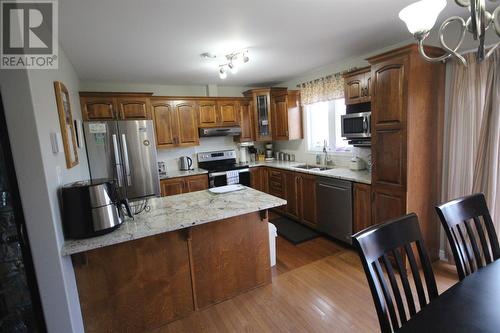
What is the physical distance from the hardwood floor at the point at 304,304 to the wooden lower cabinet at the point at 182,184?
1937 mm

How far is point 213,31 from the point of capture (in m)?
2.25

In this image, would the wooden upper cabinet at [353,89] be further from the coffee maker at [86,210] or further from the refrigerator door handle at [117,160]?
the refrigerator door handle at [117,160]

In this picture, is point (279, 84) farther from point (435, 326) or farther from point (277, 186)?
point (435, 326)

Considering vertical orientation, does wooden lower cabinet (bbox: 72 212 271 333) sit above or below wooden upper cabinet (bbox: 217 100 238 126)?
below

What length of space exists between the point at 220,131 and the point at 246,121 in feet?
1.93

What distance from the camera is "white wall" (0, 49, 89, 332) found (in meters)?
1.27

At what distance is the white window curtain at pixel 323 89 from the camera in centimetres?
353

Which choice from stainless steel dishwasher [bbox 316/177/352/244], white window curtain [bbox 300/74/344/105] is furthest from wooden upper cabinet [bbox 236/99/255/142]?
stainless steel dishwasher [bbox 316/177/352/244]

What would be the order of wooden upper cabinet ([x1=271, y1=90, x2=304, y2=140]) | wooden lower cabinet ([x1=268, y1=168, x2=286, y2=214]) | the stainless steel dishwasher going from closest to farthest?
1. the stainless steel dishwasher
2. wooden lower cabinet ([x1=268, y1=168, x2=286, y2=214])
3. wooden upper cabinet ([x1=271, y1=90, x2=304, y2=140])

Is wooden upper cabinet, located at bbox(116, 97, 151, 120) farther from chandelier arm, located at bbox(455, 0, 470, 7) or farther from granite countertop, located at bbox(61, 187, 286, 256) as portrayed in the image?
chandelier arm, located at bbox(455, 0, 470, 7)

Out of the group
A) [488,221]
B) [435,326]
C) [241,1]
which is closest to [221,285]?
[435,326]

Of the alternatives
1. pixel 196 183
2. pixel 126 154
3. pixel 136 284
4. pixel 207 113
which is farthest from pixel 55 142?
pixel 207 113

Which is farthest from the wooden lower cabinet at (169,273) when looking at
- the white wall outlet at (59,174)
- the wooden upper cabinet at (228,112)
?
the wooden upper cabinet at (228,112)

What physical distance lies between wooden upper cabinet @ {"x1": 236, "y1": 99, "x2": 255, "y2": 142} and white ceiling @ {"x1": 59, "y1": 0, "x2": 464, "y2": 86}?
1185 mm
